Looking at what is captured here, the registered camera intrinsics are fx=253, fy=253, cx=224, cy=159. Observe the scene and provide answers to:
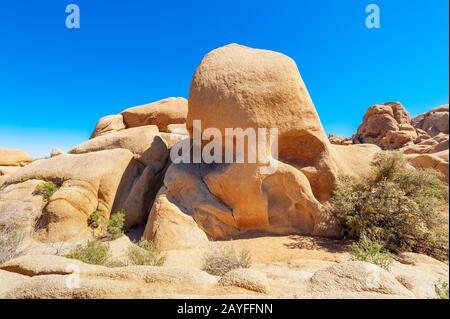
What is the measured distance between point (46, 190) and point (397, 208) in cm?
1099

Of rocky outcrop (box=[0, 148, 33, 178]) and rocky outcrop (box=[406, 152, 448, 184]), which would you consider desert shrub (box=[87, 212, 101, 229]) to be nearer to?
rocky outcrop (box=[0, 148, 33, 178])

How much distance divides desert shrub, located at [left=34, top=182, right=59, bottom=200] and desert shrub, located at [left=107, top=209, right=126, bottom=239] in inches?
87.9

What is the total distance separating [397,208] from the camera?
683cm

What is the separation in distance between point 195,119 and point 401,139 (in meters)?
31.3

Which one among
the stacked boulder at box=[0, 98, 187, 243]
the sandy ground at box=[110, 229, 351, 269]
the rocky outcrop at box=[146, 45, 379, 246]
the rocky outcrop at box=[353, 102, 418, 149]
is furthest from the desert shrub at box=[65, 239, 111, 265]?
the rocky outcrop at box=[353, 102, 418, 149]

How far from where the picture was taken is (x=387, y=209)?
6.88m

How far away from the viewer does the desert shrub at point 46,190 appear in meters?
8.70

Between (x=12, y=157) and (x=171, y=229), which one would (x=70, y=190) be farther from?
(x=12, y=157)

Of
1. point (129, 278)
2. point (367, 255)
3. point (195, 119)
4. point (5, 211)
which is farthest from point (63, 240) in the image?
point (367, 255)

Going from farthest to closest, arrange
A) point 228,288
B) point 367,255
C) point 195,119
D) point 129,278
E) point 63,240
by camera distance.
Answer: point 195,119 → point 63,240 → point 367,255 → point 129,278 → point 228,288

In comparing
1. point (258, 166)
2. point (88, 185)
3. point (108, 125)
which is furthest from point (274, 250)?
point (108, 125)

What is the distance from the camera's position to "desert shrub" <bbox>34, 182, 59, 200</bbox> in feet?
28.5

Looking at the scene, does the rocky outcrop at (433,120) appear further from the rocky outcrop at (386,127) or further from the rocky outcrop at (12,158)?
the rocky outcrop at (12,158)
